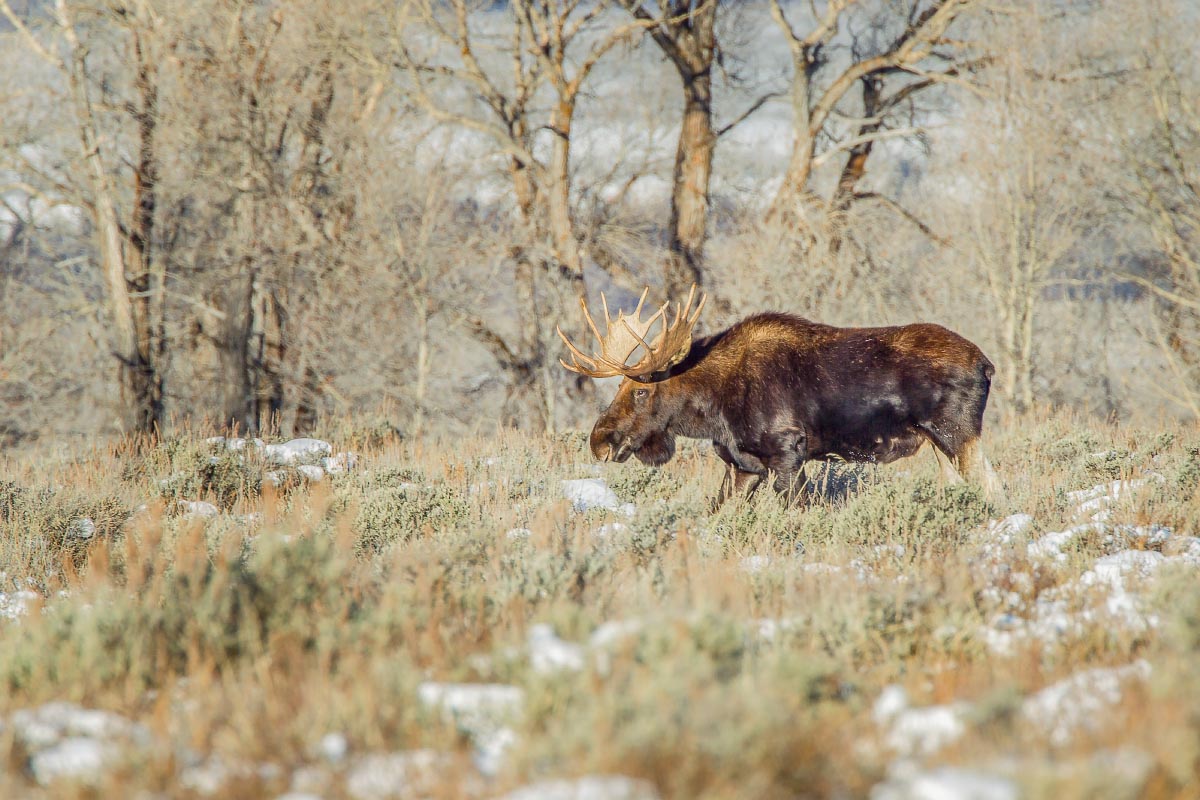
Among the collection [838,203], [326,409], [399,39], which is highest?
[399,39]

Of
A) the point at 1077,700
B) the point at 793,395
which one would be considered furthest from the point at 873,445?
the point at 1077,700

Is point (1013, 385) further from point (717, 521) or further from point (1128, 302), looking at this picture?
A: point (717, 521)

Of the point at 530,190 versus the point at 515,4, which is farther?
the point at 530,190

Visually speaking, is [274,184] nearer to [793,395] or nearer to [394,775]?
[793,395]

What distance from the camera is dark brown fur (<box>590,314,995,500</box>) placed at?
6.88 meters

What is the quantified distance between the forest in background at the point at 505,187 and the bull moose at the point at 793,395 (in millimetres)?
10123

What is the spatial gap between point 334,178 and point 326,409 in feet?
14.4

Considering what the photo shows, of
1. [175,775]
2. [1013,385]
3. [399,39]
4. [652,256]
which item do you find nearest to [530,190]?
[652,256]

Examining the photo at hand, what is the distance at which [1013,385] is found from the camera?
1980cm

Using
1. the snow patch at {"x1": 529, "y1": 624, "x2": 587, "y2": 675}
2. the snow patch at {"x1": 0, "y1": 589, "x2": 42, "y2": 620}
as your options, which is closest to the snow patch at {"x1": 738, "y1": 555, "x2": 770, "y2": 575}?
the snow patch at {"x1": 529, "y1": 624, "x2": 587, "y2": 675}

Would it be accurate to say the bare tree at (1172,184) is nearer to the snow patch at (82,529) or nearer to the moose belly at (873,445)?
the moose belly at (873,445)

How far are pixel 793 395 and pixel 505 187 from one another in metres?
14.5

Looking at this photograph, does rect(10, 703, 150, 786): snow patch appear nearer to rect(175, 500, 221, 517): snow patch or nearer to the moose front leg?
rect(175, 500, 221, 517): snow patch

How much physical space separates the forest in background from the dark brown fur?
10.3 m
